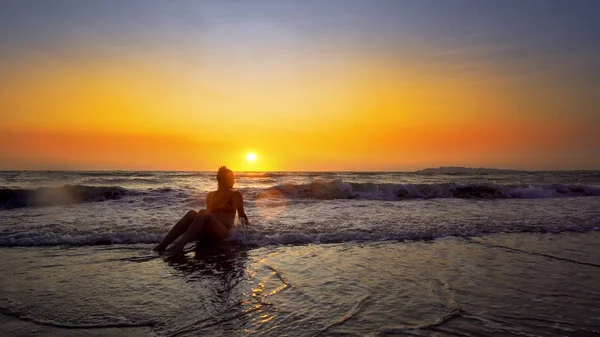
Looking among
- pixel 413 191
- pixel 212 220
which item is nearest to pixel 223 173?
pixel 212 220

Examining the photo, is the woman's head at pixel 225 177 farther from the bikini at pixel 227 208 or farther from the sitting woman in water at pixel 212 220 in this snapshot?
the bikini at pixel 227 208

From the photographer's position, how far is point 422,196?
63.4ft

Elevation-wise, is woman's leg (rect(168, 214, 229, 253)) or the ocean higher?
woman's leg (rect(168, 214, 229, 253))

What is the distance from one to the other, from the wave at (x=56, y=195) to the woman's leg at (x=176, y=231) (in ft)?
36.9

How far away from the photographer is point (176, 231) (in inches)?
262

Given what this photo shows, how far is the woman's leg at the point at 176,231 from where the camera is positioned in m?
6.43

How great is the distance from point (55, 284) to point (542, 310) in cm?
559

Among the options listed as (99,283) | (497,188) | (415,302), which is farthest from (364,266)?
(497,188)

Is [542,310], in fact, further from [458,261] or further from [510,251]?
[510,251]

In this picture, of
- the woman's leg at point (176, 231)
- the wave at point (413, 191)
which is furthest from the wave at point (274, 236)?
the wave at point (413, 191)

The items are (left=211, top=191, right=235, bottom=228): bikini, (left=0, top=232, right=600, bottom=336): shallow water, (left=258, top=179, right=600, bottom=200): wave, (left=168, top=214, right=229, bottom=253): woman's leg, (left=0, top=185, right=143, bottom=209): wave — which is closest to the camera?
(left=0, top=232, right=600, bottom=336): shallow water

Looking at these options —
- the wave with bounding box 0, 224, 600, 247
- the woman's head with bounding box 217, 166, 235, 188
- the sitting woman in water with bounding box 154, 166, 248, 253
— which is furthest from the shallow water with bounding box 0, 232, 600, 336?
the woman's head with bounding box 217, 166, 235, 188

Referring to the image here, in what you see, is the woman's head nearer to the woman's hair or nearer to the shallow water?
the woman's hair

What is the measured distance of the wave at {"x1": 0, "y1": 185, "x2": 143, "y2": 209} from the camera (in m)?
15.5
